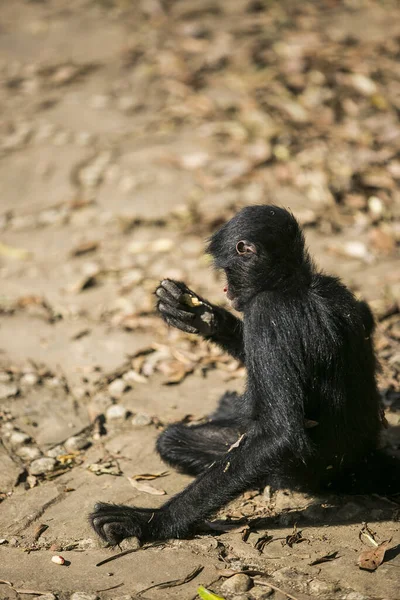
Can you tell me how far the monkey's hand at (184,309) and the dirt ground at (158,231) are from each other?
1.15m

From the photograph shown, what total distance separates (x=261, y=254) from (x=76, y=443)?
2.33 m

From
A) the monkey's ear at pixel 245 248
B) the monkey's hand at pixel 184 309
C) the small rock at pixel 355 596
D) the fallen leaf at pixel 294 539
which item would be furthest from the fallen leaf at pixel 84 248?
the small rock at pixel 355 596

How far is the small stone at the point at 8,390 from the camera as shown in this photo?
265 inches

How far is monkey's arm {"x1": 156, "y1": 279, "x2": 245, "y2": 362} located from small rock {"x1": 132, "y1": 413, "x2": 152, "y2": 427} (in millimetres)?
1036

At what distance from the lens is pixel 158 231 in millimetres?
10008

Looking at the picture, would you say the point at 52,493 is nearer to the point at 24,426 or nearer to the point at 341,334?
the point at 24,426

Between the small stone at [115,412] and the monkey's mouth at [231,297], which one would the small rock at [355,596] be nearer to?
the monkey's mouth at [231,297]

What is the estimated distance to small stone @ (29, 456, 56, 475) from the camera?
5.80 meters

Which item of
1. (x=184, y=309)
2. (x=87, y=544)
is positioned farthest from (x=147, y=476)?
(x=184, y=309)

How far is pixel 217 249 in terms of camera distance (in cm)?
540

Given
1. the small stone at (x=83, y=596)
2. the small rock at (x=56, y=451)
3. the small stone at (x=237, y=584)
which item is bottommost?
the small rock at (x=56, y=451)

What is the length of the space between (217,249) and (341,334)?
1.06 metres

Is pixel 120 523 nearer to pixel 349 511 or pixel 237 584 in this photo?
pixel 237 584

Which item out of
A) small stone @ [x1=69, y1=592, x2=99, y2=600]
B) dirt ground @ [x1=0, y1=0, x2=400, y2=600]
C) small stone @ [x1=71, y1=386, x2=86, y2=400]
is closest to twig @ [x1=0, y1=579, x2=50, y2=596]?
dirt ground @ [x1=0, y1=0, x2=400, y2=600]
